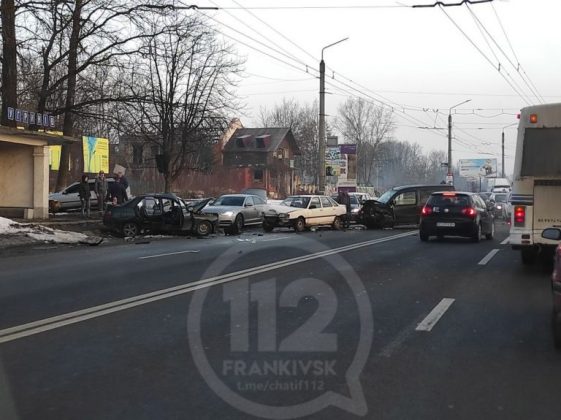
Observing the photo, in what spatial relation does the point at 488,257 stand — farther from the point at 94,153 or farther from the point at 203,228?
the point at 94,153

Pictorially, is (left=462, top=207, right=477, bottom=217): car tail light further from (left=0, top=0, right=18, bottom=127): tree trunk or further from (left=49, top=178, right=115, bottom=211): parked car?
(left=49, top=178, right=115, bottom=211): parked car

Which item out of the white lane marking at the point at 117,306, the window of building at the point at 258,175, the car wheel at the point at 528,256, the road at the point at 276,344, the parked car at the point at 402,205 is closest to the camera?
the road at the point at 276,344

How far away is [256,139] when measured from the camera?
69188mm

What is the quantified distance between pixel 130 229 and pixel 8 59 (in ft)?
30.0

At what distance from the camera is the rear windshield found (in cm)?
1806

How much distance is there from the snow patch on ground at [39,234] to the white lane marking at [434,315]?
12.6m

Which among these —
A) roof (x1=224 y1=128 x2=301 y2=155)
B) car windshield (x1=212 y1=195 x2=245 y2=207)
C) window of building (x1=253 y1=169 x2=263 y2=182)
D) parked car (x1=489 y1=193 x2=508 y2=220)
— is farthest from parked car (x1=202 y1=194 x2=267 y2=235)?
roof (x1=224 y1=128 x2=301 y2=155)

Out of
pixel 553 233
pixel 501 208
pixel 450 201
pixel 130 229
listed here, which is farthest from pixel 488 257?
pixel 501 208

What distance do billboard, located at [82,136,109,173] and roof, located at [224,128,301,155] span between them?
31.0 metres

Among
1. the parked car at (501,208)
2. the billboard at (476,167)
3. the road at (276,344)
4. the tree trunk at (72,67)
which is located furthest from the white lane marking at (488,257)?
the billboard at (476,167)

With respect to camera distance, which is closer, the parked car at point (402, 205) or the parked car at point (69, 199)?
the parked car at point (402, 205)

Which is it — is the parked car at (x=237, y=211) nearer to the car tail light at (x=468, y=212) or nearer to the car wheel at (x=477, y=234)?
the car tail light at (x=468, y=212)

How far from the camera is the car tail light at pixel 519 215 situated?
10.9 m

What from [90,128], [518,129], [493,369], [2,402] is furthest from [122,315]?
[90,128]
